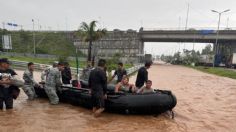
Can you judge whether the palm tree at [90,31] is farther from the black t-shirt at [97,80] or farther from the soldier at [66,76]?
the black t-shirt at [97,80]

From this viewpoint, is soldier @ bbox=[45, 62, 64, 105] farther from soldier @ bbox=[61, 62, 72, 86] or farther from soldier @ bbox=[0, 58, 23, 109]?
soldier @ bbox=[0, 58, 23, 109]

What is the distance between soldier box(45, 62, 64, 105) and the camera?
1021 centimetres

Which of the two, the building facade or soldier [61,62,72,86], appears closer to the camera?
soldier [61,62,72,86]

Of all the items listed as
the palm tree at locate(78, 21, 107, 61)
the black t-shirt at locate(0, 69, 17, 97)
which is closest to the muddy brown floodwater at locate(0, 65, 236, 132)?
the black t-shirt at locate(0, 69, 17, 97)

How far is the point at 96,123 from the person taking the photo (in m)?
8.41

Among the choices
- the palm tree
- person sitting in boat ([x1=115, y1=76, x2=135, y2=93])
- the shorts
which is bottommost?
the shorts

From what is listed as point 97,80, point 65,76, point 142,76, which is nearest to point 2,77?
point 97,80

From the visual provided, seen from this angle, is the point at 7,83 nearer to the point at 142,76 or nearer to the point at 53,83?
the point at 53,83

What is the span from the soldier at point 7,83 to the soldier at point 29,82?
1.58 m

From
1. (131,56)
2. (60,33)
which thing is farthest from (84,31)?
(60,33)

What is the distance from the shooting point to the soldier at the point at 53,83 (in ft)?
33.5

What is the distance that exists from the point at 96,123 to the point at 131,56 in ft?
190

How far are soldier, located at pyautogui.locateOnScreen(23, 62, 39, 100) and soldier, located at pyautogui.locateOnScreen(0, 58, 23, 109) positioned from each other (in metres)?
1.58

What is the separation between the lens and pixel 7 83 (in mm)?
8586
